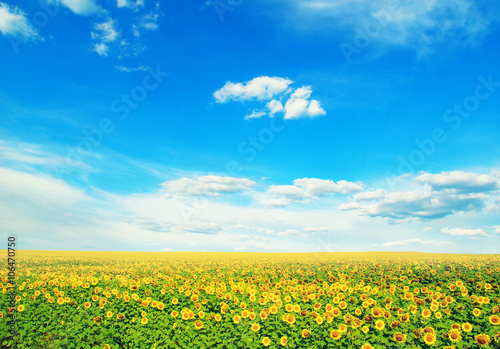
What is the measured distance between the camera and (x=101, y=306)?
10766mm

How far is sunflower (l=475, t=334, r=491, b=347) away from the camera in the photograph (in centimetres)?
702

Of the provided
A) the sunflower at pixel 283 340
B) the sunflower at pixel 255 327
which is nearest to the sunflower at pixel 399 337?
the sunflower at pixel 283 340

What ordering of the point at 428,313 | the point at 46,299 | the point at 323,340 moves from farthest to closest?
the point at 46,299, the point at 428,313, the point at 323,340

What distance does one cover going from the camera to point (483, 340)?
7.05 meters

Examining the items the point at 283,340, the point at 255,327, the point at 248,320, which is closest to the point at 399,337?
the point at 283,340

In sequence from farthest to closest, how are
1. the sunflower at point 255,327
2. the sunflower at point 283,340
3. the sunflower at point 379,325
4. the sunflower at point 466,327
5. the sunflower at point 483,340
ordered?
the sunflower at point 255,327 → the sunflower at point 379,325 → the sunflower at point 283,340 → the sunflower at point 466,327 → the sunflower at point 483,340

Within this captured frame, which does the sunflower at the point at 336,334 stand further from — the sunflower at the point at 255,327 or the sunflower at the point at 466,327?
the sunflower at the point at 466,327

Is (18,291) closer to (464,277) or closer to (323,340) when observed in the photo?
(323,340)

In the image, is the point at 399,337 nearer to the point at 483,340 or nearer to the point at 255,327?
the point at 483,340

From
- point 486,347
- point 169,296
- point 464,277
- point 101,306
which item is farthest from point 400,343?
point 464,277

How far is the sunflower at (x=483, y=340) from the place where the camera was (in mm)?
7015

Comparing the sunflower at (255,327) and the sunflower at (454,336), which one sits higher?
the sunflower at (454,336)

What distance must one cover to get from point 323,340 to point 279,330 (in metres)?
1.17

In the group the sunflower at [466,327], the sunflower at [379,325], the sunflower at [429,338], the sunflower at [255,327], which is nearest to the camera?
the sunflower at [429,338]
